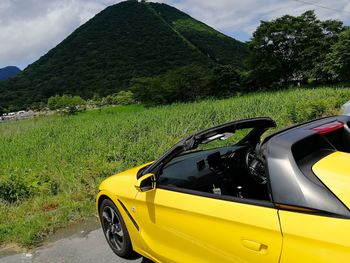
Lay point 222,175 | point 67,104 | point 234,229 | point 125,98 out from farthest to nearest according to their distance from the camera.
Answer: point 125,98 < point 67,104 < point 222,175 < point 234,229

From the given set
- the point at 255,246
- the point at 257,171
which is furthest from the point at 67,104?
the point at 255,246

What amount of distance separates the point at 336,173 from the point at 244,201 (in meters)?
0.60

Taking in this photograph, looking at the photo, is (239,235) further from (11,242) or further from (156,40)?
(156,40)

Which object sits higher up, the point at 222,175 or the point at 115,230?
the point at 222,175

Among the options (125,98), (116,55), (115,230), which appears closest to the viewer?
(115,230)

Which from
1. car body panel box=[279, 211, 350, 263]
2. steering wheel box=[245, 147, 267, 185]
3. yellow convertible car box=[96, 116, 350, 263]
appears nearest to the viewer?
car body panel box=[279, 211, 350, 263]

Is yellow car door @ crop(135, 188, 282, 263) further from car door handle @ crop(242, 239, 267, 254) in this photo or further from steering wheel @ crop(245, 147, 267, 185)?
steering wheel @ crop(245, 147, 267, 185)

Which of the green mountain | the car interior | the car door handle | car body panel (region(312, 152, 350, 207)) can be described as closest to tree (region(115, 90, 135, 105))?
the green mountain

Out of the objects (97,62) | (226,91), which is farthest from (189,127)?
(97,62)

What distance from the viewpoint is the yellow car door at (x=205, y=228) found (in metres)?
2.19

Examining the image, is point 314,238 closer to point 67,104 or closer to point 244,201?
point 244,201

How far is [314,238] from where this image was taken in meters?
1.97

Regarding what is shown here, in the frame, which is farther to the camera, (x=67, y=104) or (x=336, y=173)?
(x=67, y=104)

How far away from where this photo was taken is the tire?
3.74 metres
